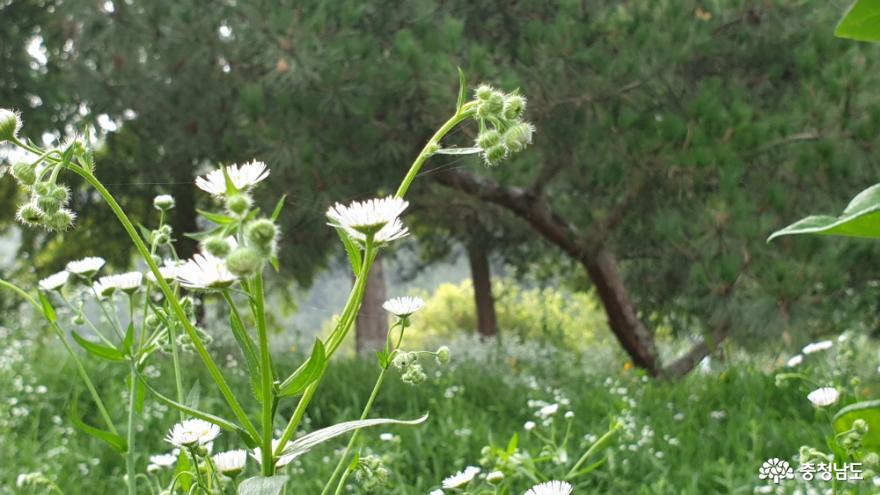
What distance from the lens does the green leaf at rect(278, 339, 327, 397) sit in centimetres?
84

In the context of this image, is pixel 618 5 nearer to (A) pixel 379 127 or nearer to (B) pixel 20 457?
(A) pixel 379 127

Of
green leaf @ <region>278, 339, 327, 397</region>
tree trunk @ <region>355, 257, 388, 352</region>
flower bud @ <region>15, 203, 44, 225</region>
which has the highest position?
tree trunk @ <region>355, 257, 388, 352</region>

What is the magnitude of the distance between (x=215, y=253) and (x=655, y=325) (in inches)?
271

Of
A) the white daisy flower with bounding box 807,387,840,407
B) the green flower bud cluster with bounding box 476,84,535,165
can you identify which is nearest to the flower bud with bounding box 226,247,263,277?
the green flower bud cluster with bounding box 476,84,535,165

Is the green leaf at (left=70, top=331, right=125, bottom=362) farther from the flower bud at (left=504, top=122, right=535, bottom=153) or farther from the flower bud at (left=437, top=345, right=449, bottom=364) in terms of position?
the flower bud at (left=504, top=122, right=535, bottom=153)

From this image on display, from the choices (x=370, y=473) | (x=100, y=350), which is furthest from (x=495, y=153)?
(x=100, y=350)

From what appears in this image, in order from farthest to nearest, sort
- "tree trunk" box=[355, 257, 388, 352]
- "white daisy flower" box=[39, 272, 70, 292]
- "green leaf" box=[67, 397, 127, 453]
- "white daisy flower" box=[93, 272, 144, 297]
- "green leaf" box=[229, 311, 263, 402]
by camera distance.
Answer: "tree trunk" box=[355, 257, 388, 352] → "white daisy flower" box=[39, 272, 70, 292] → "white daisy flower" box=[93, 272, 144, 297] → "green leaf" box=[67, 397, 127, 453] → "green leaf" box=[229, 311, 263, 402]

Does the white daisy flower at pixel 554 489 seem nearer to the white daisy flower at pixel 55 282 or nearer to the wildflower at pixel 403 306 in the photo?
the wildflower at pixel 403 306

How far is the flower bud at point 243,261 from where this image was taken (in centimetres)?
69

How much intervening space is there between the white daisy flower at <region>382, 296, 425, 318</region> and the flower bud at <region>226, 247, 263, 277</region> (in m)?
0.42

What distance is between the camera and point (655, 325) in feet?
24.0

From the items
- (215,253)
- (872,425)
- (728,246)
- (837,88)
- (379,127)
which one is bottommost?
(872,425)

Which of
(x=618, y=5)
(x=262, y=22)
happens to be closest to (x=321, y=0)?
(x=262, y=22)

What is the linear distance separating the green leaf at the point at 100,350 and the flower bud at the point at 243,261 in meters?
0.46
